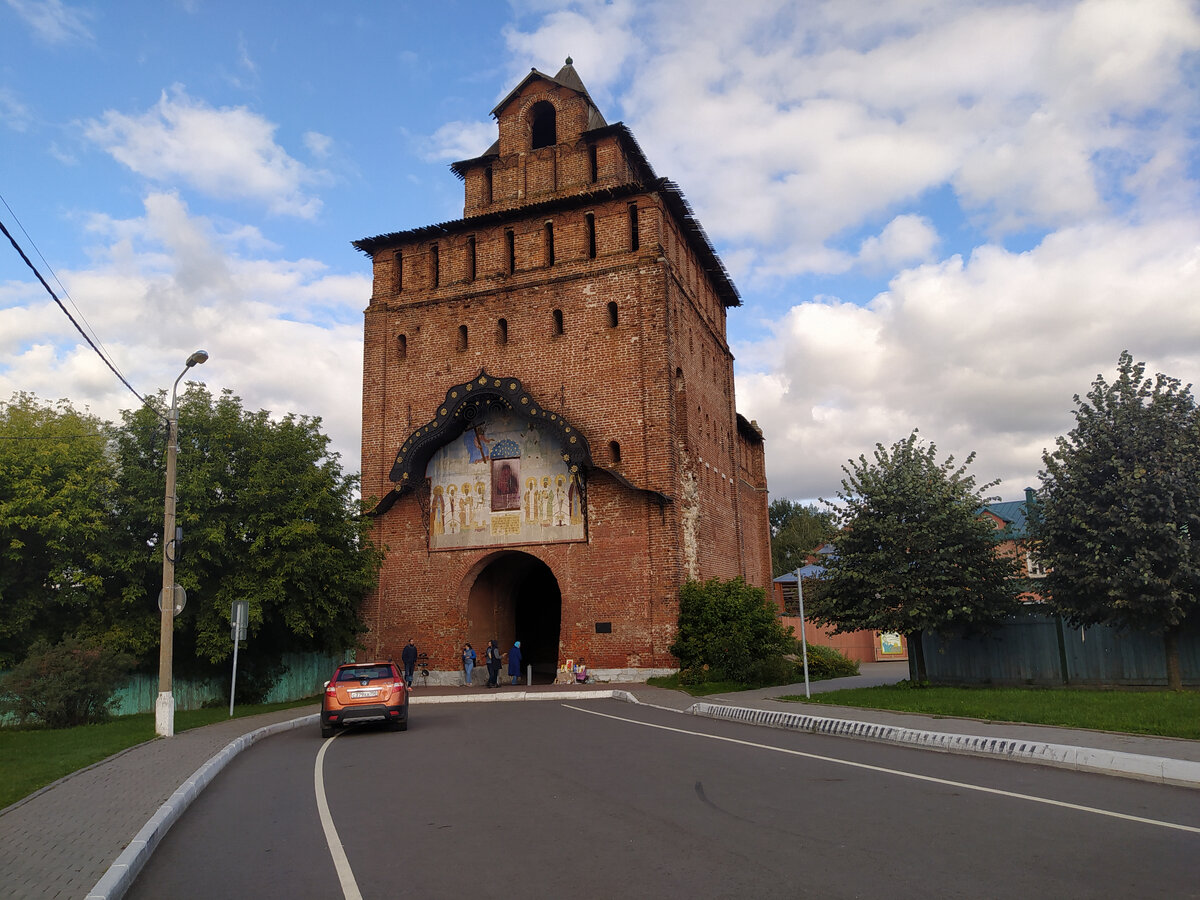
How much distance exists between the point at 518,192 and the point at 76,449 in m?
16.7

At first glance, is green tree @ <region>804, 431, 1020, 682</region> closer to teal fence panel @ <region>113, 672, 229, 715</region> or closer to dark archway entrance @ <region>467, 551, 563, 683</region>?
dark archway entrance @ <region>467, 551, 563, 683</region>

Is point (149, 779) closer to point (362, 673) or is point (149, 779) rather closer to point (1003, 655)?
point (362, 673)

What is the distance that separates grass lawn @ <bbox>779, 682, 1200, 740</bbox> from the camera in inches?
480

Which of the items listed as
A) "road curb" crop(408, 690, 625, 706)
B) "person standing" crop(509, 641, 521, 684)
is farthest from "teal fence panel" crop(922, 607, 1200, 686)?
"person standing" crop(509, 641, 521, 684)

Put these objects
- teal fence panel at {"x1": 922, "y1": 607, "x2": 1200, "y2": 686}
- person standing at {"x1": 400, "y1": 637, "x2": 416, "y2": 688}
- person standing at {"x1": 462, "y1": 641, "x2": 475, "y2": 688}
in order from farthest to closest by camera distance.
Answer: person standing at {"x1": 462, "y1": 641, "x2": 475, "y2": 688}
person standing at {"x1": 400, "y1": 637, "x2": 416, "y2": 688}
teal fence panel at {"x1": 922, "y1": 607, "x2": 1200, "y2": 686}

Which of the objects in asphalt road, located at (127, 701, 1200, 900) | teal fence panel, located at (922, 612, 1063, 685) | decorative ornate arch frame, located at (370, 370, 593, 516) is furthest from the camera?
decorative ornate arch frame, located at (370, 370, 593, 516)

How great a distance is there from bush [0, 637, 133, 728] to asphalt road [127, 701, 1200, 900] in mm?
8751

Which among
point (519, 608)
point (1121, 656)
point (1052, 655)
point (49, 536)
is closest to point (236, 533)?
point (49, 536)

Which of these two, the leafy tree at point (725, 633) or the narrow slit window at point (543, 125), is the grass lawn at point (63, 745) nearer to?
the leafy tree at point (725, 633)

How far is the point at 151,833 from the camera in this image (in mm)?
7316

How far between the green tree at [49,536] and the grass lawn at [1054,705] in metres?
18.5

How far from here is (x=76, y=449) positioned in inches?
968

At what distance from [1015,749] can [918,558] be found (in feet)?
32.0

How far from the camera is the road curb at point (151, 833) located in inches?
228
